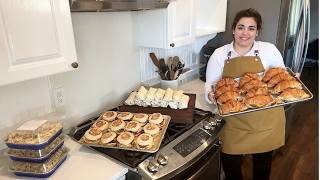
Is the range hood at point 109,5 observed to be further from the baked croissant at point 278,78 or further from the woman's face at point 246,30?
the baked croissant at point 278,78

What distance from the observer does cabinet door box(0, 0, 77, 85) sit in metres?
0.89

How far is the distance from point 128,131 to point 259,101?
0.76m

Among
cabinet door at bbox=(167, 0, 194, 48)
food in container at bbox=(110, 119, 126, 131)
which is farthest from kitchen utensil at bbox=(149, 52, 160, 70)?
food in container at bbox=(110, 119, 126, 131)

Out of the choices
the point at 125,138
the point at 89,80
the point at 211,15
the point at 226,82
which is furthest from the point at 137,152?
the point at 211,15

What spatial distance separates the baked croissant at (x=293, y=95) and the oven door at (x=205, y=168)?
0.49m

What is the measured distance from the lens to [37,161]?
106 centimetres

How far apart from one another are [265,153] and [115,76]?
1.15m

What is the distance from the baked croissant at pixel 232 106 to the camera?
150 centimetres

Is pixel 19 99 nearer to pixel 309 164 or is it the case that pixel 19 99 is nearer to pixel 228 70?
pixel 228 70

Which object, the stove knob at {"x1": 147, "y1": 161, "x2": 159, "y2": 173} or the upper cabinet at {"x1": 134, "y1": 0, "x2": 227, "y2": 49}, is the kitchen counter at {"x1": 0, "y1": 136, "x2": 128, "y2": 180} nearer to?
the stove knob at {"x1": 147, "y1": 161, "x2": 159, "y2": 173}

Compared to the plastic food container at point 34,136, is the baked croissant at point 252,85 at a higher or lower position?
higher

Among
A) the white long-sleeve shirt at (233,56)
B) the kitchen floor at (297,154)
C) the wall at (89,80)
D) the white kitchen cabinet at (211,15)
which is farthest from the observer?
the kitchen floor at (297,154)

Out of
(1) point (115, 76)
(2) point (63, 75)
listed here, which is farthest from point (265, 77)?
(2) point (63, 75)

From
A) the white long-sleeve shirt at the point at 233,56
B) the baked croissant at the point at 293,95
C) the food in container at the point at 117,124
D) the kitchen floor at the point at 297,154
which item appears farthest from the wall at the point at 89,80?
the kitchen floor at the point at 297,154
